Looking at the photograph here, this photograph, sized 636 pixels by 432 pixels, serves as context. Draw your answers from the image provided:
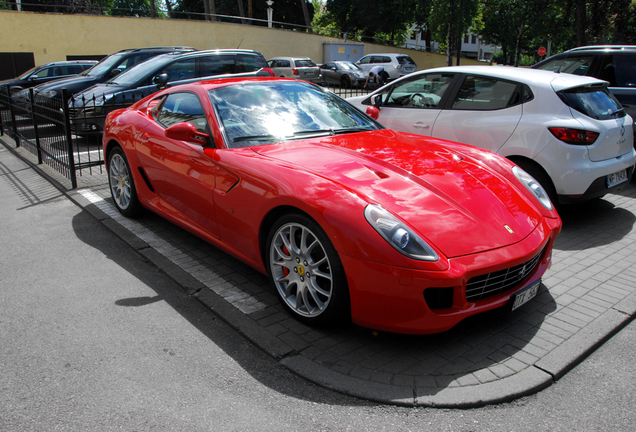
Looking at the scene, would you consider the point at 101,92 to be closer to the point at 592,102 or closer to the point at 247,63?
the point at 247,63

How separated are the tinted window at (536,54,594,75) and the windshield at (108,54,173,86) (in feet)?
24.8

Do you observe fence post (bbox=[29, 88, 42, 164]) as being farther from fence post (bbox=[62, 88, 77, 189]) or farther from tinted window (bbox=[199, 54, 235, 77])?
tinted window (bbox=[199, 54, 235, 77])

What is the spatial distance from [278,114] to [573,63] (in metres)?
5.94

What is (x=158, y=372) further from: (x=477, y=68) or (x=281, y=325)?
(x=477, y=68)

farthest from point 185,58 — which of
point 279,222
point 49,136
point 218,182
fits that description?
point 279,222

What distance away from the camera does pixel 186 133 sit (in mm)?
3900

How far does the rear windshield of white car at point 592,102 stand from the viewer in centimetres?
522

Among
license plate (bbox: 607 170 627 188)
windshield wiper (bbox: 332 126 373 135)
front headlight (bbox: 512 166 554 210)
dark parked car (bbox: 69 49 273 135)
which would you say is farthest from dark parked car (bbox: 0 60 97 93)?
front headlight (bbox: 512 166 554 210)

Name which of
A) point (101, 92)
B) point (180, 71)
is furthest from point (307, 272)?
point (101, 92)

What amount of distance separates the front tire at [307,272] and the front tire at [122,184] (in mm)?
2533

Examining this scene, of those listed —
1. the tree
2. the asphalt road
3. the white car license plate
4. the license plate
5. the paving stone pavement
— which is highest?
the tree

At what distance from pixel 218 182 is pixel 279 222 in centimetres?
78

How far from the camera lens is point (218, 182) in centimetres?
381

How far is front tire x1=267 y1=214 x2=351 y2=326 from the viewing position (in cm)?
298
